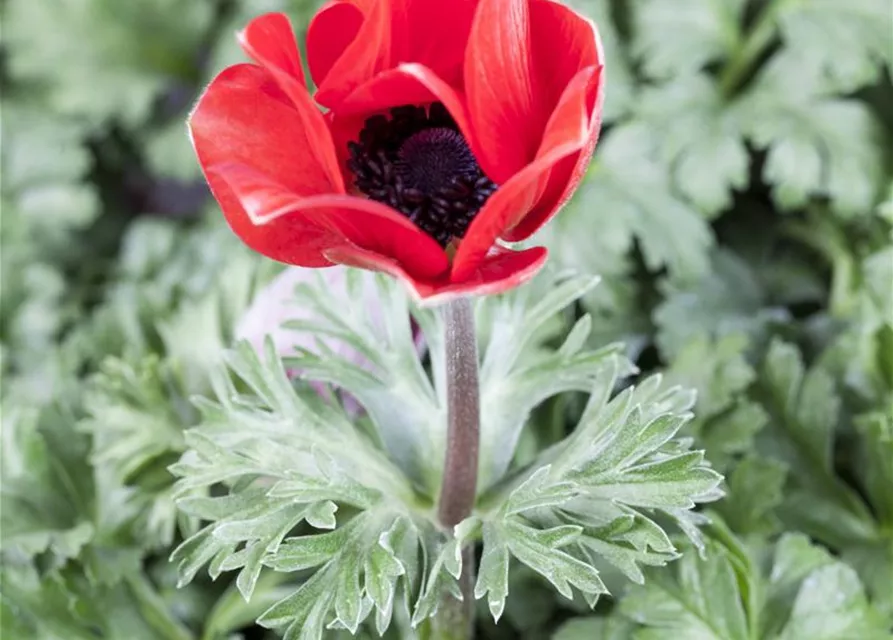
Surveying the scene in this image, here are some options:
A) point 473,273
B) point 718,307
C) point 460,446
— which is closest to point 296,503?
point 460,446

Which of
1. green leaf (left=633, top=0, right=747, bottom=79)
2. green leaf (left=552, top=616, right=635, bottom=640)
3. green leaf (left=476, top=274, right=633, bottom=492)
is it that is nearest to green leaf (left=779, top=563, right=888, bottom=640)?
green leaf (left=552, top=616, right=635, bottom=640)

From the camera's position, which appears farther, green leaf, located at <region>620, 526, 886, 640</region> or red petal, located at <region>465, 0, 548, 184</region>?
green leaf, located at <region>620, 526, 886, 640</region>

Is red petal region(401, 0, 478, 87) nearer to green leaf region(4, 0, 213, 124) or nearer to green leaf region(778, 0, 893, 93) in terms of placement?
green leaf region(778, 0, 893, 93)

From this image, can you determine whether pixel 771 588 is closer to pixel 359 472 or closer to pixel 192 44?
pixel 359 472

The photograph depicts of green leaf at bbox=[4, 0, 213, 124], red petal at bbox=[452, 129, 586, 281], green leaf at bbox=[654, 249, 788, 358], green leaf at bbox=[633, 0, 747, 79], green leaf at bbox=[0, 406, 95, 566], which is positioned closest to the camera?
red petal at bbox=[452, 129, 586, 281]

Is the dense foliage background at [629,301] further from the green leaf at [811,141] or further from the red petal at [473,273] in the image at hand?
the red petal at [473,273]

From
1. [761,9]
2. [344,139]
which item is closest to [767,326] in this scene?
[761,9]

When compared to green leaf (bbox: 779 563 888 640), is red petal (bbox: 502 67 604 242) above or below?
above
